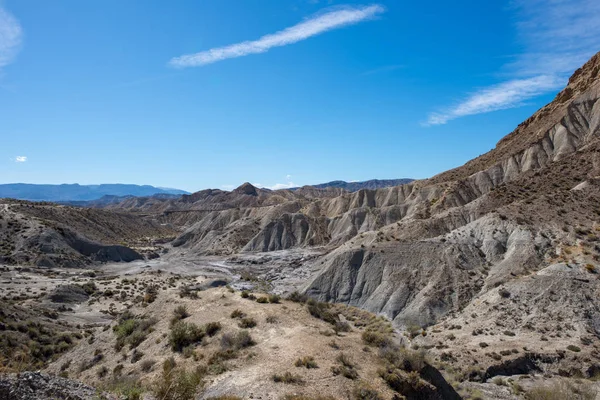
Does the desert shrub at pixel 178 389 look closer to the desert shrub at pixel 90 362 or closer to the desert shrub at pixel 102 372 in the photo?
the desert shrub at pixel 102 372

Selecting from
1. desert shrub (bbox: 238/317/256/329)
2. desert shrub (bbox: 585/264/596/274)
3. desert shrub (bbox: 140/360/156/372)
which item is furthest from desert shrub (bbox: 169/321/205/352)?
desert shrub (bbox: 585/264/596/274)

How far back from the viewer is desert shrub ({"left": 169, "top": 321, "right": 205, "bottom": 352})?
16.3 m

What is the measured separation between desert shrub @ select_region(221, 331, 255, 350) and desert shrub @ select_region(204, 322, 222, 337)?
42.0 inches

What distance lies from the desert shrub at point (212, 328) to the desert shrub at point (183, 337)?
0.82 feet

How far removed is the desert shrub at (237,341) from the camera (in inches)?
605

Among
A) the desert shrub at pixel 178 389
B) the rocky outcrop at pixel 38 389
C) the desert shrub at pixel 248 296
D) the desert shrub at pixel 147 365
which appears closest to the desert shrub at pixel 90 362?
the desert shrub at pixel 147 365

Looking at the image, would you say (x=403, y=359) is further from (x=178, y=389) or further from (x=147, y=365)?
(x=147, y=365)

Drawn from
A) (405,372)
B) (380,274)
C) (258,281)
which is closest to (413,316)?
(380,274)

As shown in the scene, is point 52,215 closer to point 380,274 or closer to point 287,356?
point 380,274

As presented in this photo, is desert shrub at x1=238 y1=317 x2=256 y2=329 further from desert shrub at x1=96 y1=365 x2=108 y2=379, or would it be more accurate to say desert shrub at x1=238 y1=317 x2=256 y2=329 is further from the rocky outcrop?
the rocky outcrop

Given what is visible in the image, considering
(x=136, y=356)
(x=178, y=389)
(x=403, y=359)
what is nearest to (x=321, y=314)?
(x=403, y=359)

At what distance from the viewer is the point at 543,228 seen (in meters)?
35.2

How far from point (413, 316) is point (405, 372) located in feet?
64.3

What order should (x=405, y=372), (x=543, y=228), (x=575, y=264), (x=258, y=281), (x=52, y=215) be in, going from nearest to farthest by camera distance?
(x=405, y=372) < (x=575, y=264) < (x=543, y=228) < (x=258, y=281) < (x=52, y=215)
